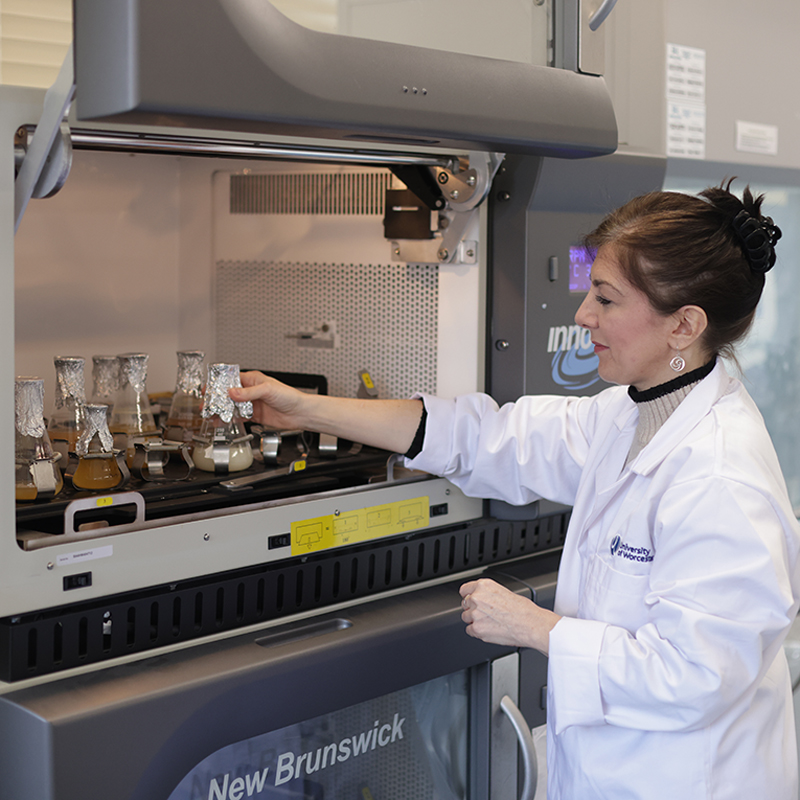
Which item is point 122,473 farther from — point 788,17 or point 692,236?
point 788,17

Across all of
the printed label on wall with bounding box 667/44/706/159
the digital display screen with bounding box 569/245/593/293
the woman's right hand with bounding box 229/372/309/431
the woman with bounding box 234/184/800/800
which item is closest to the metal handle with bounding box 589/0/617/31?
the woman with bounding box 234/184/800/800

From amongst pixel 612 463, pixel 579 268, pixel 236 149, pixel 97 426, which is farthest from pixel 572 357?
pixel 97 426

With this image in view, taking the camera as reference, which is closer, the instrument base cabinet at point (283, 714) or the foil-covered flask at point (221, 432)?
the instrument base cabinet at point (283, 714)

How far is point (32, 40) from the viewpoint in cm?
106

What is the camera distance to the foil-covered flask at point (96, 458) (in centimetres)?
127

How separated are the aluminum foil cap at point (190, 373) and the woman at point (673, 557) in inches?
4.7

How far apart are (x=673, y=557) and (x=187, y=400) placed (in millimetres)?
779

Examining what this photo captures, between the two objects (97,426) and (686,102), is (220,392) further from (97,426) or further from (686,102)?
(686,102)

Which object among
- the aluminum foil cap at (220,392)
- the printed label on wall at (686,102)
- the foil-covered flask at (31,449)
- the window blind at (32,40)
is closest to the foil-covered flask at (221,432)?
the aluminum foil cap at (220,392)

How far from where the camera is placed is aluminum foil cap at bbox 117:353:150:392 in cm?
145

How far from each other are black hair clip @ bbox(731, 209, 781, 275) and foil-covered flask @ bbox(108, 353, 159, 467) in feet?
2.83

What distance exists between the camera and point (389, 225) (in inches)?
63.9

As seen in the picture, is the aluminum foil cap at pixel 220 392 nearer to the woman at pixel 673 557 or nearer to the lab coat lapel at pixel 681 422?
the woman at pixel 673 557

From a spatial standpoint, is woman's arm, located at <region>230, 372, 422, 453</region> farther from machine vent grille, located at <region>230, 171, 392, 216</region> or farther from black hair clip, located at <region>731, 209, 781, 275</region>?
black hair clip, located at <region>731, 209, 781, 275</region>
